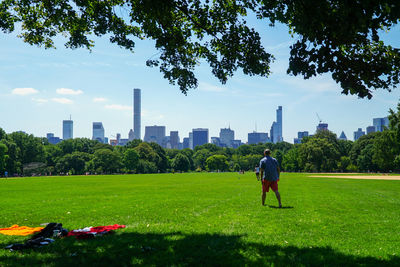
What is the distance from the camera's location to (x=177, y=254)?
593 cm

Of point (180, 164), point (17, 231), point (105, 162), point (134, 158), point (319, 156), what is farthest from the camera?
point (180, 164)

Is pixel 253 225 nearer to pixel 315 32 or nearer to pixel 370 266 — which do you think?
pixel 370 266

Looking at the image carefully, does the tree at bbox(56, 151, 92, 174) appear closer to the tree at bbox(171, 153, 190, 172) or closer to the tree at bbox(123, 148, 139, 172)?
the tree at bbox(123, 148, 139, 172)

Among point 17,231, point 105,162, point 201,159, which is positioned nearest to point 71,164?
point 105,162

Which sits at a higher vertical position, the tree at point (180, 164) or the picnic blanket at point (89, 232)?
the picnic blanket at point (89, 232)

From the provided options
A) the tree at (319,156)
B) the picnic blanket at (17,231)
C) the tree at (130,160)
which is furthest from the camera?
the tree at (130,160)

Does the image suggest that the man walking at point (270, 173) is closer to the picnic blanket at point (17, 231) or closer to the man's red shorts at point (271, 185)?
the man's red shorts at point (271, 185)

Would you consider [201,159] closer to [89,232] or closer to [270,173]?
[270,173]

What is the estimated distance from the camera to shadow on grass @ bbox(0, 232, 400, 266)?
5.46 meters

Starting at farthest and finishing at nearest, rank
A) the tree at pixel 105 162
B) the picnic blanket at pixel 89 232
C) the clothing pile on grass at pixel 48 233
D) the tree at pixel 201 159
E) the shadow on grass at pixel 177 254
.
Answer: the tree at pixel 201 159
the tree at pixel 105 162
the picnic blanket at pixel 89 232
the clothing pile on grass at pixel 48 233
the shadow on grass at pixel 177 254

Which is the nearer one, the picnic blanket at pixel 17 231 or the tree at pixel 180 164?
the picnic blanket at pixel 17 231

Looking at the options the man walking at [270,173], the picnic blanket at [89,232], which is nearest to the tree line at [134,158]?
the man walking at [270,173]

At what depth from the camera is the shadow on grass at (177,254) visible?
5.46 metres

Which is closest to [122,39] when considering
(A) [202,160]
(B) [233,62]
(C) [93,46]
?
(C) [93,46]
